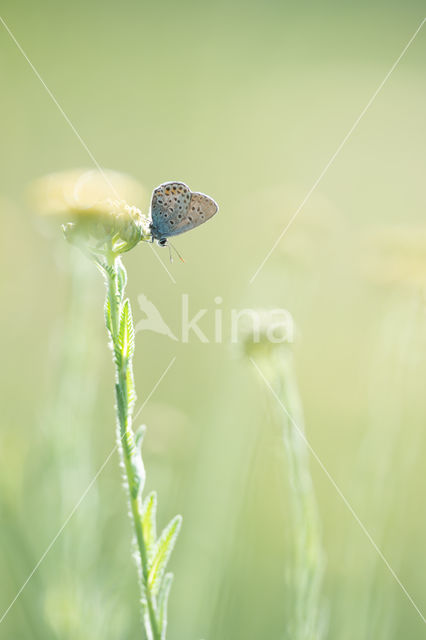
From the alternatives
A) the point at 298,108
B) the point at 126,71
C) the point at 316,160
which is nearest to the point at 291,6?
the point at 298,108

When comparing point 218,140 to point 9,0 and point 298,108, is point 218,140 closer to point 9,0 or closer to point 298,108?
point 298,108

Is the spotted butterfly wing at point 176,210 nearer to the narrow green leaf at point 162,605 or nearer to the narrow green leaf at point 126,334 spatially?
the narrow green leaf at point 126,334

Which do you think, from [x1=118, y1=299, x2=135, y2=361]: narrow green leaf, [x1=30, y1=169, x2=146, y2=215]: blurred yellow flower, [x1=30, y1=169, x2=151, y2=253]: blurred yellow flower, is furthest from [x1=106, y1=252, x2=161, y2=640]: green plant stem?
[x1=30, y1=169, x2=146, y2=215]: blurred yellow flower

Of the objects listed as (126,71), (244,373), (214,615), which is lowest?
(214,615)

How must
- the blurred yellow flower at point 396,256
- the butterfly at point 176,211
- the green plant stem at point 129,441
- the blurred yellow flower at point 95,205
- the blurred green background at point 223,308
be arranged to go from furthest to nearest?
the blurred yellow flower at point 396,256 < the butterfly at point 176,211 < the blurred green background at point 223,308 < the blurred yellow flower at point 95,205 < the green plant stem at point 129,441

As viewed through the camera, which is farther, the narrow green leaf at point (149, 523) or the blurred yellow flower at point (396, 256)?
the blurred yellow flower at point (396, 256)

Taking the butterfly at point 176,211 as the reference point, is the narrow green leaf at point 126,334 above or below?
below

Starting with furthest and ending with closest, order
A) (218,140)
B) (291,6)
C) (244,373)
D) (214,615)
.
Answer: (291,6)
(218,140)
(244,373)
(214,615)

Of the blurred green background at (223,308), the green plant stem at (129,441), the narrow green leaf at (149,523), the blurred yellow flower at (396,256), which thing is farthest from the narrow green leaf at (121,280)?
the blurred yellow flower at (396,256)
